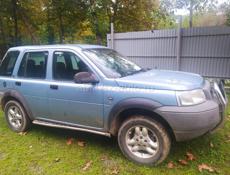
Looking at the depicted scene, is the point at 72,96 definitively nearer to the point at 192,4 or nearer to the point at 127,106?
the point at 127,106

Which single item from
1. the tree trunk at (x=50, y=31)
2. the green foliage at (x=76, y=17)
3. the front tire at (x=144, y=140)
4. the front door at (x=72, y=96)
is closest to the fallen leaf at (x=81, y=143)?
the front door at (x=72, y=96)

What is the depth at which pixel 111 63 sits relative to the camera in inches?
176

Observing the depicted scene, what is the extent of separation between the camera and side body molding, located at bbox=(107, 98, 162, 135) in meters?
3.60

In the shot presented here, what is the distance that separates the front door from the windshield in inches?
8.6

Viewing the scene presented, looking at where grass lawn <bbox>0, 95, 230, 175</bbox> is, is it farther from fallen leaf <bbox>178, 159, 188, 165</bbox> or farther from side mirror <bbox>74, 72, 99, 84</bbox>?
side mirror <bbox>74, 72, 99, 84</bbox>

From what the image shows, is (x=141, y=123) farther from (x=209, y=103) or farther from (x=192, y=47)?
(x=192, y=47)

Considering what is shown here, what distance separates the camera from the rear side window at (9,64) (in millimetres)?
5305

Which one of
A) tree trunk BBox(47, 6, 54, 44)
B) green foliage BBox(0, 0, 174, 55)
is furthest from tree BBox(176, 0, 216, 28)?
tree trunk BBox(47, 6, 54, 44)

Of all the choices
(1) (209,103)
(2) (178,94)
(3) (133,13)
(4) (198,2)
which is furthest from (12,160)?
(3) (133,13)

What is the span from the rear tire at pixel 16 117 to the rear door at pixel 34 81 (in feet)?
1.21

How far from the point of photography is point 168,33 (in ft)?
32.6

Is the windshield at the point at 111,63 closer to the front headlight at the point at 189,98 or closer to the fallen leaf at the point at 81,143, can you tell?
the front headlight at the point at 189,98

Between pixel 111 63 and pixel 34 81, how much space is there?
59.4 inches

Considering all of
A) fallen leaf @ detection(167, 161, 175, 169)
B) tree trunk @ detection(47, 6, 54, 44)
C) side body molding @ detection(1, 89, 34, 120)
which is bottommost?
fallen leaf @ detection(167, 161, 175, 169)
